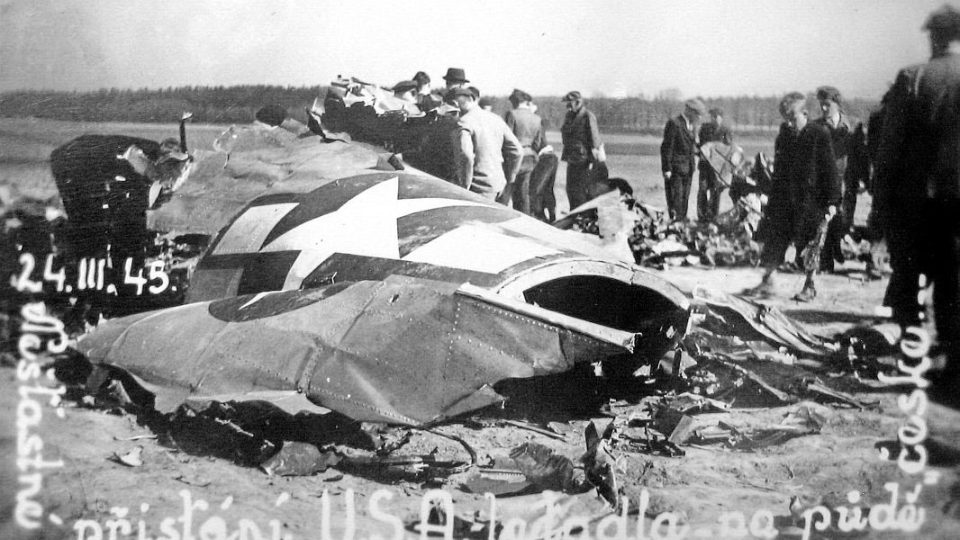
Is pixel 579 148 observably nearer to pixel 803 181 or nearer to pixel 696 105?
pixel 696 105

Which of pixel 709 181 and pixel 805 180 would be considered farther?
pixel 709 181

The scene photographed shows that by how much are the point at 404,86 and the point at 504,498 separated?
1836mm

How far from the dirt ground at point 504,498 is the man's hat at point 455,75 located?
1352mm

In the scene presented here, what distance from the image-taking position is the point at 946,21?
11.4 ft

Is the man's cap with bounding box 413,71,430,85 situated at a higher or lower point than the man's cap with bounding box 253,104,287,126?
higher

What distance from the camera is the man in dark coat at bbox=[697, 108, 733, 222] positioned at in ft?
12.0

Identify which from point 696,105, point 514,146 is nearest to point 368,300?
point 514,146

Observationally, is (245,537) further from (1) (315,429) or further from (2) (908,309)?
(2) (908,309)

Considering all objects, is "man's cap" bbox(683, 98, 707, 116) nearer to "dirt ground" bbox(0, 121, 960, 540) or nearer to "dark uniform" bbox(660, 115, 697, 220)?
"dark uniform" bbox(660, 115, 697, 220)

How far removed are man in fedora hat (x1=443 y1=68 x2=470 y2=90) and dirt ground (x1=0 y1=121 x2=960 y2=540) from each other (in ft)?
4.40

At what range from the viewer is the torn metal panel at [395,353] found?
2.98m

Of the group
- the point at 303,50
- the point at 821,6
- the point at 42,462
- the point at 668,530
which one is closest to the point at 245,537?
the point at 42,462

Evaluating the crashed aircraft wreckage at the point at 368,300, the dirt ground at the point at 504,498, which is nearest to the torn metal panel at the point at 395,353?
the crashed aircraft wreckage at the point at 368,300

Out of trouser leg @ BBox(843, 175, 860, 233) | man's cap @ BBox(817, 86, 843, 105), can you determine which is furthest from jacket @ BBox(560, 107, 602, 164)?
trouser leg @ BBox(843, 175, 860, 233)
